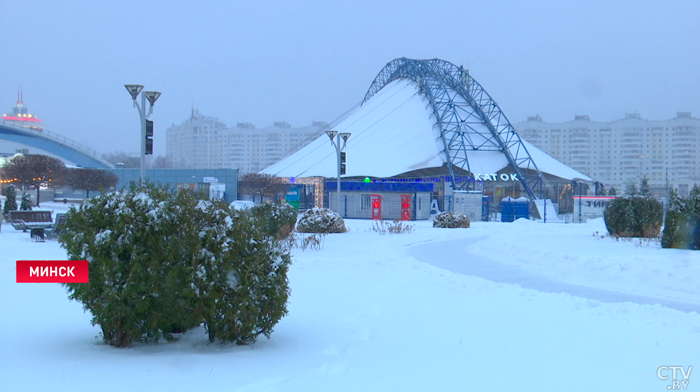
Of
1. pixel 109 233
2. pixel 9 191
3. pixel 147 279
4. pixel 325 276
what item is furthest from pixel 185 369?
pixel 9 191

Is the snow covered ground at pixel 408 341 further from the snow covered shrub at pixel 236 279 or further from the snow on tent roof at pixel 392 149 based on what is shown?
the snow on tent roof at pixel 392 149

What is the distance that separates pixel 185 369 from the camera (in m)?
6.17

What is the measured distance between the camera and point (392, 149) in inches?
2415

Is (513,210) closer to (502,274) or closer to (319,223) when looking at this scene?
(319,223)

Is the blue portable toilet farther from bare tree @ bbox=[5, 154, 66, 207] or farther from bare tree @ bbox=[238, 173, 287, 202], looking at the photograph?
bare tree @ bbox=[5, 154, 66, 207]

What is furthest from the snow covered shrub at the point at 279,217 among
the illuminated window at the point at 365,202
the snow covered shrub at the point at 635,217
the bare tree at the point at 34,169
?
the bare tree at the point at 34,169

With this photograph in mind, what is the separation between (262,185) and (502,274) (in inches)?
1641

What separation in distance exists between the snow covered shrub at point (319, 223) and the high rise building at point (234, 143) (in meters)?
147

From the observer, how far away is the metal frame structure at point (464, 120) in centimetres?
5838

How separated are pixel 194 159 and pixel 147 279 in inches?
7372

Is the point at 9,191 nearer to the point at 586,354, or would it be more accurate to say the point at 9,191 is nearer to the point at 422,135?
the point at 586,354

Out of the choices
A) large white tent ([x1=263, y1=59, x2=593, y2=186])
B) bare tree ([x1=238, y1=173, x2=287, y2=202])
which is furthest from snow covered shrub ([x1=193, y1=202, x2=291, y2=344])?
large white tent ([x1=263, y1=59, x2=593, y2=186])

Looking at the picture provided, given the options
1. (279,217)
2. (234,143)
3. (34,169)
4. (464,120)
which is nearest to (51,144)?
(34,169)

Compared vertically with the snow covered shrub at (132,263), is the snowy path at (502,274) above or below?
below
